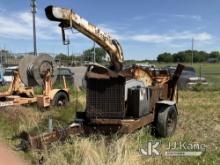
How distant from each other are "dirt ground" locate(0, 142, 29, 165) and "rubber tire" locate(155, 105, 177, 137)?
3361mm

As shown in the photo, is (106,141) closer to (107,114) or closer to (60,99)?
(107,114)

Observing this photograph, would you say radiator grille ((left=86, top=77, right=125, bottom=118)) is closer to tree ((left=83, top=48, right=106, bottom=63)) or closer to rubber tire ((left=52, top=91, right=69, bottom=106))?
tree ((left=83, top=48, right=106, bottom=63))

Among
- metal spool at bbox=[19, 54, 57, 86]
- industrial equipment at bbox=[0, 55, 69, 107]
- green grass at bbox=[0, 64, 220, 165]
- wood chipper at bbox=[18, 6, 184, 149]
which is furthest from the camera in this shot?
metal spool at bbox=[19, 54, 57, 86]

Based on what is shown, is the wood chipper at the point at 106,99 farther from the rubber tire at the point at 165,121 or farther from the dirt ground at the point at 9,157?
the dirt ground at the point at 9,157

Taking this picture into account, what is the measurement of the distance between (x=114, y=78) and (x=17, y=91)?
7504mm

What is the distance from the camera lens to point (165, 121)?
9547 mm

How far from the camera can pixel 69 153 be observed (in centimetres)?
734

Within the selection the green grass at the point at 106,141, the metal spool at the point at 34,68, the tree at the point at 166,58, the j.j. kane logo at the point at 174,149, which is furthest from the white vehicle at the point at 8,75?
the tree at the point at 166,58

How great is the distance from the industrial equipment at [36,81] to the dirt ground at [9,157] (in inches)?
213

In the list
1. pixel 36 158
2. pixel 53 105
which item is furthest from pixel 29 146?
pixel 53 105

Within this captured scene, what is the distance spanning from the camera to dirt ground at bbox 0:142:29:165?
7.42 meters

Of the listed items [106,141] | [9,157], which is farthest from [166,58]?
[9,157]

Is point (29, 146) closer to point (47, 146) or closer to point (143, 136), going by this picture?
point (47, 146)

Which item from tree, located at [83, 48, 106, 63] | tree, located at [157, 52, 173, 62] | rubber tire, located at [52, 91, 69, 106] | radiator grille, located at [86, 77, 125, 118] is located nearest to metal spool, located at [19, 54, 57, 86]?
rubber tire, located at [52, 91, 69, 106]
